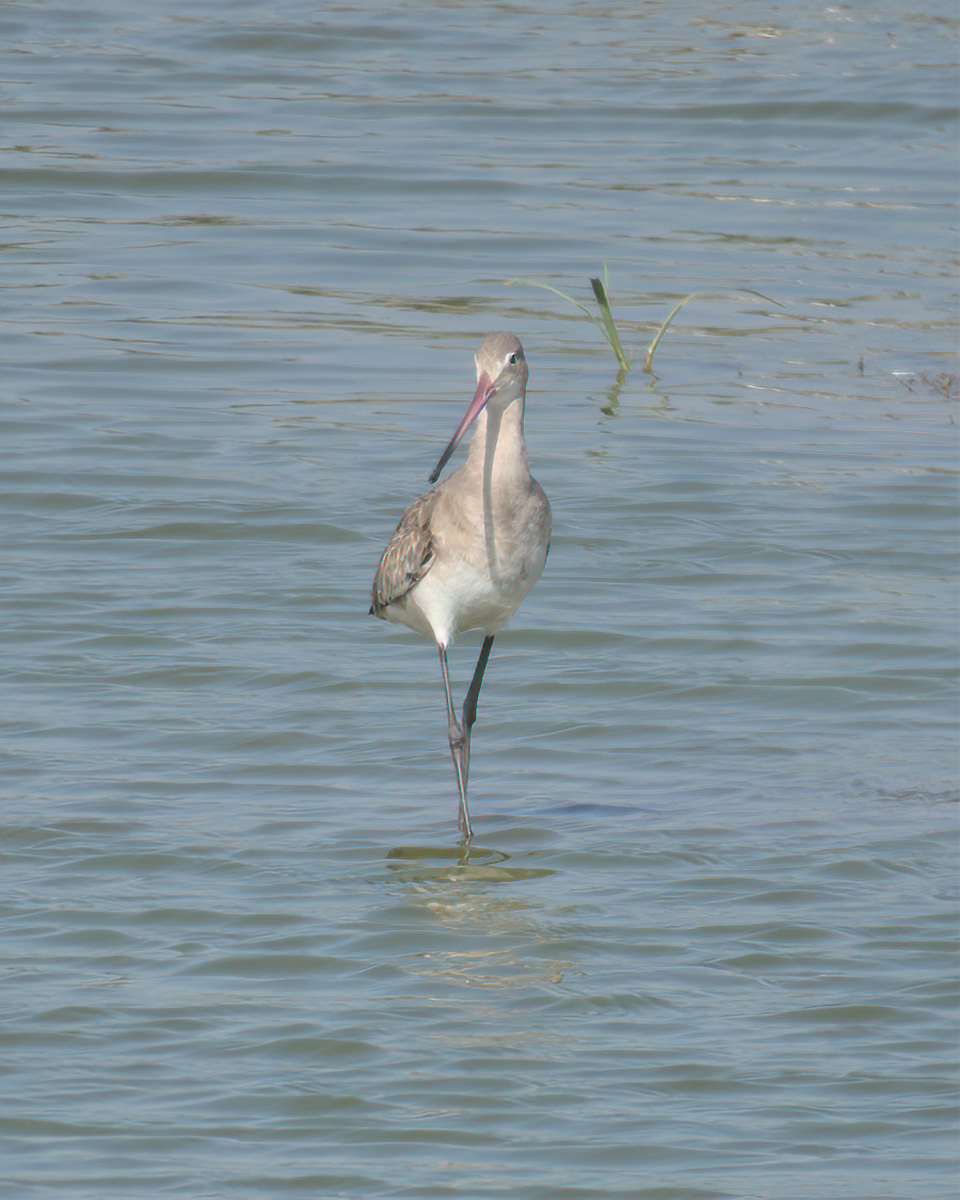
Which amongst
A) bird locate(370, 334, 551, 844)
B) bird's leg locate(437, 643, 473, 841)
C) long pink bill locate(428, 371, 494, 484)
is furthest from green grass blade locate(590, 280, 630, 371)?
long pink bill locate(428, 371, 494, 484)

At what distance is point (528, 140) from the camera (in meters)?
18.4

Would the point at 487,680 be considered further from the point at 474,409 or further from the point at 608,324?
the point at 608,324

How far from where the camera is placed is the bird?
6914 millimetres

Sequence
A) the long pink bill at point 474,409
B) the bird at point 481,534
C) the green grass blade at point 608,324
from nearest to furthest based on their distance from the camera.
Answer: the long pink bill at point 474,409
the bird at point 481,534
the green grass blade at point 608,324

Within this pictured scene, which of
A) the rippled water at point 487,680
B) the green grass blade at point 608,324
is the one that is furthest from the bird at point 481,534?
the green grass blade at point 608,324

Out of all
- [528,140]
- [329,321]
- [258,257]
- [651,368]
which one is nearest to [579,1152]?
[651,368]

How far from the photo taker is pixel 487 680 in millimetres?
8586

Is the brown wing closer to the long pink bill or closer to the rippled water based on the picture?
the long pink bill

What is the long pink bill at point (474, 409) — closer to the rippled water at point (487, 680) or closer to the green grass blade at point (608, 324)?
the rippled water at point (487, 680)

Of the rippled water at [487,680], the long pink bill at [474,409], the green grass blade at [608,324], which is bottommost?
the rippled water at [487,680]

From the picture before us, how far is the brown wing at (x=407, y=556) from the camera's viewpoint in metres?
7.21

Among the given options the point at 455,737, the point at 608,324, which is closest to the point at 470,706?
the point at 455,737

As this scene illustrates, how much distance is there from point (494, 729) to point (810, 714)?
3.73 ft

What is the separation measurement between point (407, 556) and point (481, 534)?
345 millimetres
